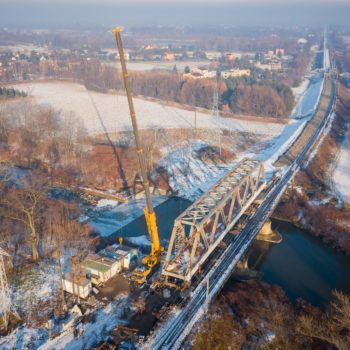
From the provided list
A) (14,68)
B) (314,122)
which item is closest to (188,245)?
(314,122)

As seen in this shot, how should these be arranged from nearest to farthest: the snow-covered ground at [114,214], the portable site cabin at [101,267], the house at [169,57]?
the portable site cabin at [101,267]
the snow-covered ground at [114,214]
the house at [169,57]

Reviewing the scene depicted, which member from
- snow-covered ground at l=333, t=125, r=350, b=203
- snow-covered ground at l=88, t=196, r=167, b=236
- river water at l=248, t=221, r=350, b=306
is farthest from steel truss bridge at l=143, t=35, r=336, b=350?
snow-covered ground at l=333, t=125, r=350, b=203

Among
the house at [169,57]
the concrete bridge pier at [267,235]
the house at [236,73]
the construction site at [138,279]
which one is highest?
A: the house at [169,57]

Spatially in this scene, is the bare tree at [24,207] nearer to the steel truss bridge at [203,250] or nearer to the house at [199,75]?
the steel truss bridge at [203,250]

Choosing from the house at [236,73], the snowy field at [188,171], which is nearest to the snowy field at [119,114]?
the snowy field at [188,171]

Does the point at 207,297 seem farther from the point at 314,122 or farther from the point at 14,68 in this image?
the point at 14,68

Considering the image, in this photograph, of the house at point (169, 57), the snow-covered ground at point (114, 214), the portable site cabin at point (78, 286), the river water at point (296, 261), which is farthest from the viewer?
the house at point (169, 57)

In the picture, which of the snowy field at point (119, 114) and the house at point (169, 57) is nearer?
the snowy field at point (119, 114)

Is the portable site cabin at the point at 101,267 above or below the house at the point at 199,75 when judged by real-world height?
below
